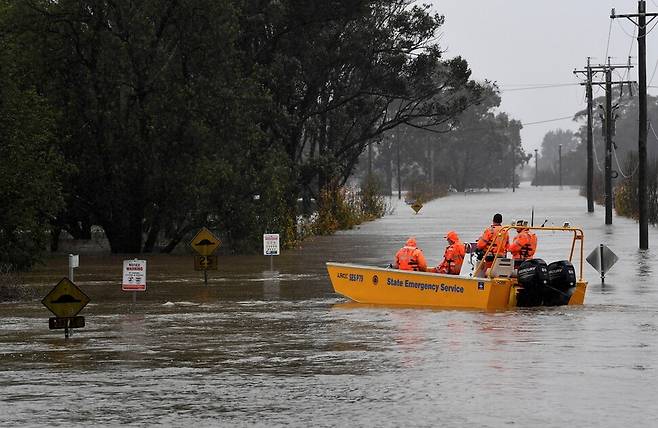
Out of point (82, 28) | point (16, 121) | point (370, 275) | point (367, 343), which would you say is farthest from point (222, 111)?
point (367, 343)

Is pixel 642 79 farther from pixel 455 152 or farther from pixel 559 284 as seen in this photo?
pixel 455 152

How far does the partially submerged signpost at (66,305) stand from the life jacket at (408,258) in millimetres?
6941

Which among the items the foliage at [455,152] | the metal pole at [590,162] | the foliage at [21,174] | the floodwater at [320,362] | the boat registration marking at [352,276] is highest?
the foliage at [455,152]

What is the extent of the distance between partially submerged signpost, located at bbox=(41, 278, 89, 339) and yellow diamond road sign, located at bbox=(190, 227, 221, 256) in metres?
9.69

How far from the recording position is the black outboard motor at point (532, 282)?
893 inches

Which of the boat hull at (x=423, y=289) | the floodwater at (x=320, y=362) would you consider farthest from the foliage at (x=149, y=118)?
the boat hull at (x=423, y=289)

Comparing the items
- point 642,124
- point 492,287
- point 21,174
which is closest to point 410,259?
point 492,287

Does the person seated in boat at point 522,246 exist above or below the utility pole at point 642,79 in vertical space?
below

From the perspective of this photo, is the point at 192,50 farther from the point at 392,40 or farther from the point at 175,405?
the point at 175,405

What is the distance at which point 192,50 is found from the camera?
4188 cm

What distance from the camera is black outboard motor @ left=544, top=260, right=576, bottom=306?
22797 millimetres

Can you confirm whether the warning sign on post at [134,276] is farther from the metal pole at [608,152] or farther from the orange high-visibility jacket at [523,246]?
the metal pole at [608,152]

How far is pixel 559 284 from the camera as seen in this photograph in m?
22.9

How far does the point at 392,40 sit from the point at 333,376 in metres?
51.0
